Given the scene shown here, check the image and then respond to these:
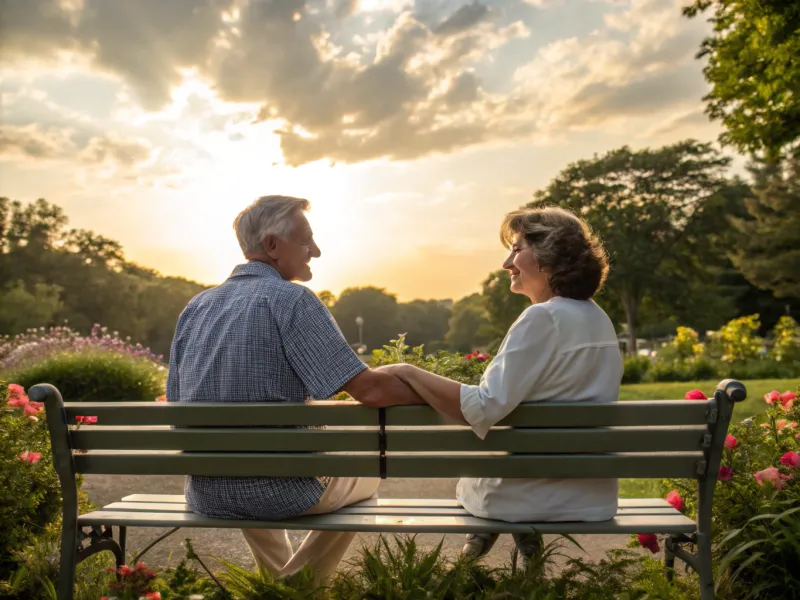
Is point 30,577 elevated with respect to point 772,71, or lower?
lower

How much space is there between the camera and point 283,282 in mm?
3012

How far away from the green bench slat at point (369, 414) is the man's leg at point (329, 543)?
1.43ft

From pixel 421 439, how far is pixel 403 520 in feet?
1.09

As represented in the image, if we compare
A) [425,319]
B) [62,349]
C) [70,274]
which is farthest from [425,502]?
[425,319]

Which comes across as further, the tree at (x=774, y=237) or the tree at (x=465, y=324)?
the tree at (x=465, y=324)

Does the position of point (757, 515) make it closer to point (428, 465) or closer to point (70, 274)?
point (428, 465)

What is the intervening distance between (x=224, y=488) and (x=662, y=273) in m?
41.3

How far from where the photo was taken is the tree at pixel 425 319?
7581 centimetres

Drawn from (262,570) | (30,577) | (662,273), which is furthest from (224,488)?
A: (662,273)

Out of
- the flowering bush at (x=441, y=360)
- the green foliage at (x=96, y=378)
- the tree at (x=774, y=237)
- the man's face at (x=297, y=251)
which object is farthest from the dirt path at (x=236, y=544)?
the tree at (x=774, y=237)

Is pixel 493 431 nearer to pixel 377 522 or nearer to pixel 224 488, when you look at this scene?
pixel 377 522

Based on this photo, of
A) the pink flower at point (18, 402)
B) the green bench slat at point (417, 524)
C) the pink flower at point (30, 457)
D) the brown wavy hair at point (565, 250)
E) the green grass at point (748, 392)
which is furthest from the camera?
the green grass at point (748, 392)

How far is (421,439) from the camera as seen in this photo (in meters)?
2.77

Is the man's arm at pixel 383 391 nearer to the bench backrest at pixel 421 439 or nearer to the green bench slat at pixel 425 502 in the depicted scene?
the bench backrest at pixel 421 439
